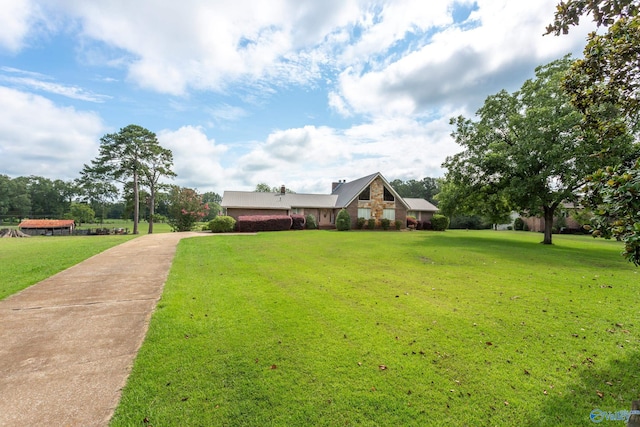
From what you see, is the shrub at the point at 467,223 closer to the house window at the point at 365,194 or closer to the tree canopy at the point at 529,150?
the house window at the point at 365,194

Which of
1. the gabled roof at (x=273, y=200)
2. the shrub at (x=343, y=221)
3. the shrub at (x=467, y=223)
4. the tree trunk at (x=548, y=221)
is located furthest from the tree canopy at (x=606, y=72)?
the shrub at (x=467, y=223)

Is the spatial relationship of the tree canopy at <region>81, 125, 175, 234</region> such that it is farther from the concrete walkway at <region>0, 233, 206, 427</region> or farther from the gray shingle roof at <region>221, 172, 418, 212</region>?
the concrete walkway at <region>0, 233, 206, 427</region>

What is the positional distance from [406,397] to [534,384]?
1.58 m

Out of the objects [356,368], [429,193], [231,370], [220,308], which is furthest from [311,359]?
[429,193]

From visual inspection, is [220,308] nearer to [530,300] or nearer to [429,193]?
[530,300]

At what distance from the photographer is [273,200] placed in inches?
1318

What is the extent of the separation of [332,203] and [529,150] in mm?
20916

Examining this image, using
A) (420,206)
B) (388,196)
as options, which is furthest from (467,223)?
(388,196)

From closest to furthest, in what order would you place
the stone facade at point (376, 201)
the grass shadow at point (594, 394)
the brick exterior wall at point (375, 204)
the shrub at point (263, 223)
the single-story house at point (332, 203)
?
the grass shadow at point (594, 394) → the shrub at point (263, 223) → the brick exterior wall at point (375, 204) → the single-story house at point (332, 203) → the stone facade at point (376, 201)

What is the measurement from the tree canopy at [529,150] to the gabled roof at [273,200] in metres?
16.4

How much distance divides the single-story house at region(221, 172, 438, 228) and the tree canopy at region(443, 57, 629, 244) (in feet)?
35.0

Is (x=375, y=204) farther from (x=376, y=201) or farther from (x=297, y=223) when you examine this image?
(x=297, y=223)

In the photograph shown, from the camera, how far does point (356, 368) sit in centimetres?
350

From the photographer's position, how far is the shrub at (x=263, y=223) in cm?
2622
